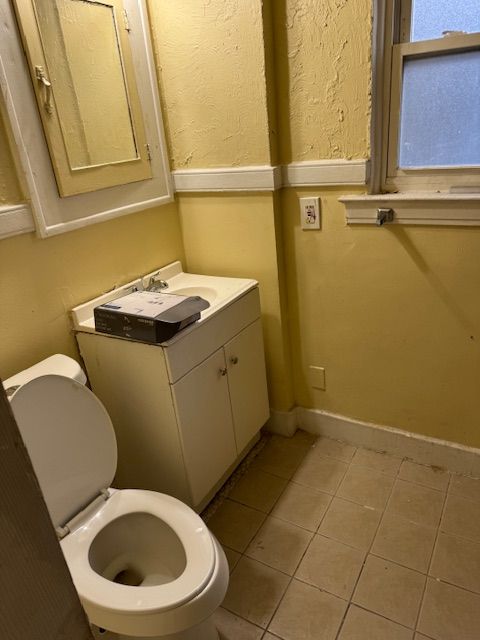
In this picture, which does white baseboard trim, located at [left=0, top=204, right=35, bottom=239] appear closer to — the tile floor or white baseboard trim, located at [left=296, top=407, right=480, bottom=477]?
the tile floor

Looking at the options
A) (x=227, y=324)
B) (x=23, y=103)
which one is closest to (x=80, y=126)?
(x=23, y=103)

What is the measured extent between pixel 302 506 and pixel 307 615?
399 mm

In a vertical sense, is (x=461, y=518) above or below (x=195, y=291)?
below

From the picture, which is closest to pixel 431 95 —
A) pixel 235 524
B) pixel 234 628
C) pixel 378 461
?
pixel 378 461

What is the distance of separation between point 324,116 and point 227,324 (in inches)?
30.0

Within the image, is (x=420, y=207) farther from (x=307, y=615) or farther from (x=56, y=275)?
(x=307, y=615)

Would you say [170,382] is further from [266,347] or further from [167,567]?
[266,347]

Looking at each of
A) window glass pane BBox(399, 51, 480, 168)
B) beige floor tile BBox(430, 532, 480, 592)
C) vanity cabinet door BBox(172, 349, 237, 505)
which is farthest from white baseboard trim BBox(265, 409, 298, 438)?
window glass pane BBox(399, 51, 480, 168)

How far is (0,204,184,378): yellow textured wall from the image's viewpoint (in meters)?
1.27

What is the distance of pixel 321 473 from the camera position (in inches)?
70.6

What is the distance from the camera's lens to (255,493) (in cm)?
173

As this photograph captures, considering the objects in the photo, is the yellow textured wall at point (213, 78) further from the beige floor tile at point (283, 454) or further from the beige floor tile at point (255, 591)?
the beige floor tile at point (255, 591)

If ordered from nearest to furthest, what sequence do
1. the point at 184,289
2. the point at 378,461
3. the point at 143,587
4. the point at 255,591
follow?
the point at 143,587 → the point at 255,591 → the point at 184,289 → the point at 378,461

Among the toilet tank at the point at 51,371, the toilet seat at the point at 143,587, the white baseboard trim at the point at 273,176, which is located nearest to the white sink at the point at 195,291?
the white baseboard trim at the point at 273,176
